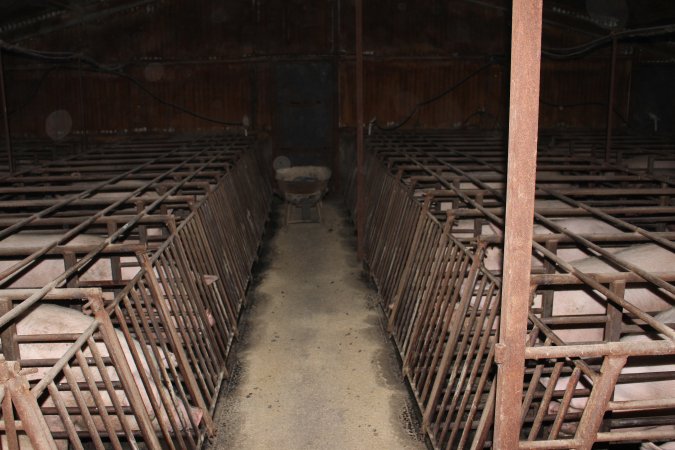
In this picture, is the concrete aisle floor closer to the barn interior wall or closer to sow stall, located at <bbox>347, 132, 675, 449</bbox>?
sow stall, located at <bbox>347, 132, 675, 449</bbox>

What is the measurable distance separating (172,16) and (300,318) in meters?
10.2

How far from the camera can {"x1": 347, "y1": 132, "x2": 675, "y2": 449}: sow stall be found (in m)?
2.39

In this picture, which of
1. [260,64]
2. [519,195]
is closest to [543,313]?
[519,195]

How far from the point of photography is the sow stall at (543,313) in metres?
2.39

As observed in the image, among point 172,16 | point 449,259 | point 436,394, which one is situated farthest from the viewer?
point 172,16

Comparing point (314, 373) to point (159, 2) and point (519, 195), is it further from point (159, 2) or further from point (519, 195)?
point (159, 2)

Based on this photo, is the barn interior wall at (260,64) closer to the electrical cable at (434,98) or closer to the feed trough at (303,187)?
the electrical cable at (434,98)

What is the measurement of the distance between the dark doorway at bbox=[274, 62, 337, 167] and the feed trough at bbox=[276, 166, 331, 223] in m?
2.82

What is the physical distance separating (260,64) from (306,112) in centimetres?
158

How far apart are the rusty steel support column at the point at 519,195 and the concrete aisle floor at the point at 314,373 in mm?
2299

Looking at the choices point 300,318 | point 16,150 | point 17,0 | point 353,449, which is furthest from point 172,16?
point 353,449

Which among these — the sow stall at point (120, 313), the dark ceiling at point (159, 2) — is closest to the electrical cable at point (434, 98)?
the dark ceiling at point (159, 2)

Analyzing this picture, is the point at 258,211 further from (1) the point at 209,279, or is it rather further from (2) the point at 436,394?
(2) the point at 436,394

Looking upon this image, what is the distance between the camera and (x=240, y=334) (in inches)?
239
